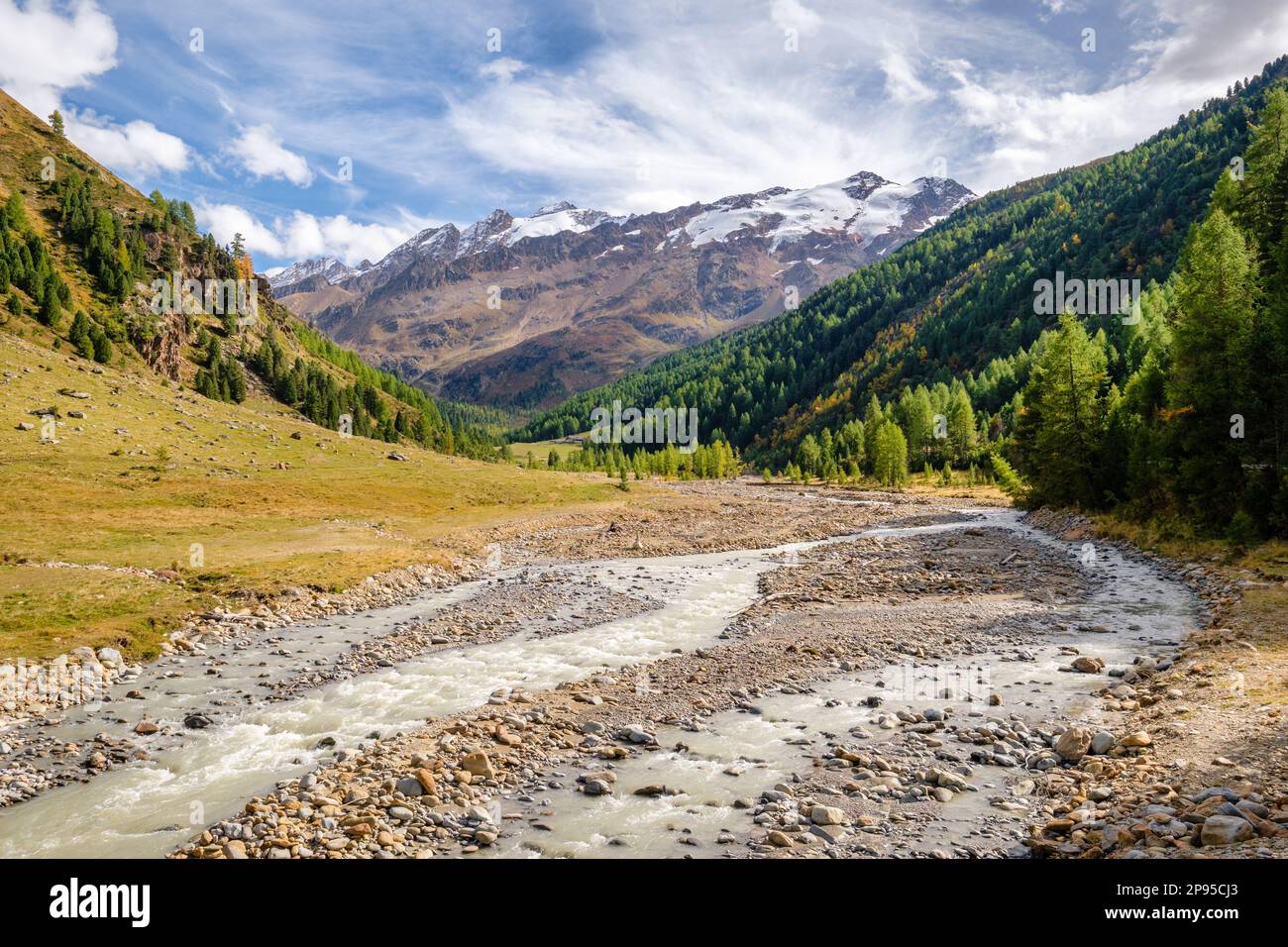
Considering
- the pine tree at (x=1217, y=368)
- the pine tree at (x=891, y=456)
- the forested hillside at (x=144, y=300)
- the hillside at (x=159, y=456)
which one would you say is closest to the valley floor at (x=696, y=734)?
A: the hillside at (x=159, y=456)

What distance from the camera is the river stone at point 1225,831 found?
880cm

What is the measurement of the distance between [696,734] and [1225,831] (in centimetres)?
1012

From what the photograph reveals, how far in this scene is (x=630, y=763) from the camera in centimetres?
1456

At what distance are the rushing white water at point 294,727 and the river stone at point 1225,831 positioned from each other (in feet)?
52.4

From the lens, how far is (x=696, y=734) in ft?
53.3

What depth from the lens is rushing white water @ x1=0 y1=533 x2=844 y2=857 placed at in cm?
1230

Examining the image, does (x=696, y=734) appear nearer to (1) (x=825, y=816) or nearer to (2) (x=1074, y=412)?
(1) (x=825, y=816)

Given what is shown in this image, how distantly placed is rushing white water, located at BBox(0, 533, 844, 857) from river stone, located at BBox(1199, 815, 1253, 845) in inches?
628

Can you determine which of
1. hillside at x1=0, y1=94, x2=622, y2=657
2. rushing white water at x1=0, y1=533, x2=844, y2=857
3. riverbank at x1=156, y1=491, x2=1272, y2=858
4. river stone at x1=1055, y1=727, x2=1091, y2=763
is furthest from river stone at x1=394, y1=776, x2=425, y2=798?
hillside at x1=0, y1=94, x2=622, y2=657

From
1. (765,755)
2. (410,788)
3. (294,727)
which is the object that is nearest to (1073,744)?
(765,755)

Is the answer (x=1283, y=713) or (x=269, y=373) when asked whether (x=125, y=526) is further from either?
(x=269, y=373)

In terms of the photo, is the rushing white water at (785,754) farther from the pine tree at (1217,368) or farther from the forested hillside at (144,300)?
the forested hillside at (144,300)

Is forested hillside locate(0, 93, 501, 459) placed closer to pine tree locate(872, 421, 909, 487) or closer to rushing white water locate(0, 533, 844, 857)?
pine tree locate(872, 421, 909, 487)

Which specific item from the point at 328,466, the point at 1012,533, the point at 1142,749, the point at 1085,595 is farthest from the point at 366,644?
the point at 328,466
